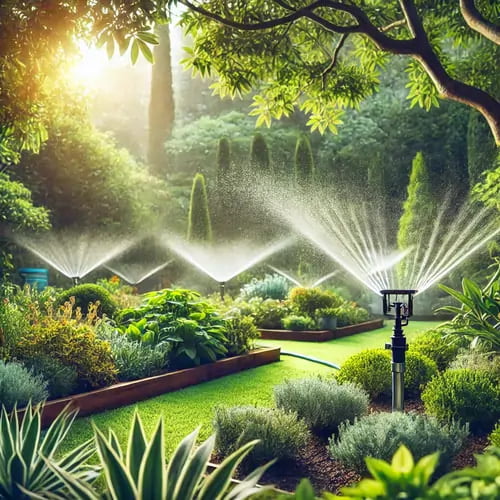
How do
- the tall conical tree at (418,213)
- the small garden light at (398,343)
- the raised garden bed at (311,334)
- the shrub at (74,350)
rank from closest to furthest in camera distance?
the small garden light at (398,343)
the shrub at (74,350)
the raised garden bed at (311,334)
the tall conical tree at (418,213)

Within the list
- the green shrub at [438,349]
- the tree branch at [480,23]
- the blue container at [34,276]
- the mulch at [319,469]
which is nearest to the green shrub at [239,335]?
the green shrub at [438,349]

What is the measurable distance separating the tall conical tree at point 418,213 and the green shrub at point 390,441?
12721 millimetres

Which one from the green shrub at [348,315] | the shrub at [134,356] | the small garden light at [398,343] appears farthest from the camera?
the green shrub at [348,315]

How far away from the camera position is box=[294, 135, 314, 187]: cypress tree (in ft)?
60.0

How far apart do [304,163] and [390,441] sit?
15.4 meters

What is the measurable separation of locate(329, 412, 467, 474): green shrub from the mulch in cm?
9

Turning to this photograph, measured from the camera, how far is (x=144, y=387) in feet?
18.6

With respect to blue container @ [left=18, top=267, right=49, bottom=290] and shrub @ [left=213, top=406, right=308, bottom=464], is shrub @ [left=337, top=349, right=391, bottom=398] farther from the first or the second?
blue container @ [left=18, top=267, right=49, bottom=290]

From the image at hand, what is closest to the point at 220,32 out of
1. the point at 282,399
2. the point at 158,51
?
the point at 282,399

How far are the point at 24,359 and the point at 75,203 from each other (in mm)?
13038

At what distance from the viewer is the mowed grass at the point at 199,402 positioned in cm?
456

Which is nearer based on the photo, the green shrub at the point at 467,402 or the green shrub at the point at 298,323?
the green shrub at the point at 467,402

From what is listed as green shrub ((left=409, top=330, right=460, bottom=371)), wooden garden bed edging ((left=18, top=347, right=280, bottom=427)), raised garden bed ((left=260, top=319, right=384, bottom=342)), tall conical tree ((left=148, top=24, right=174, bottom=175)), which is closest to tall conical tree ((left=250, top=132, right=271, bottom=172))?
tall conical tree ((left=148, top=24, right=174, bottom=175))

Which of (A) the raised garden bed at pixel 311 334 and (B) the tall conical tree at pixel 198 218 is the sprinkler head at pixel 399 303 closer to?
(A) the raised garden bed at pixel 311 334
